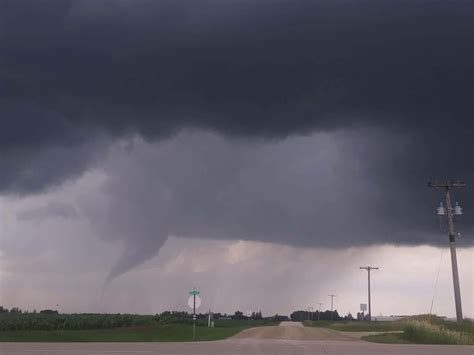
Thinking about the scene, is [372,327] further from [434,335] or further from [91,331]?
[91,331]

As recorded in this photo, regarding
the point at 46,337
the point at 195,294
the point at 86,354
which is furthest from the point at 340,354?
the point at 46,337

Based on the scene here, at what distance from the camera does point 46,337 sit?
41.2 m

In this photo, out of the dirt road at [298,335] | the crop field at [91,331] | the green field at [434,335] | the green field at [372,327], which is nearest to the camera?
the crop field at [91,331]

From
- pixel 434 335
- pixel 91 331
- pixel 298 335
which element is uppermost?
pixel 91 331

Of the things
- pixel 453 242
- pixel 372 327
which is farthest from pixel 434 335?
pixel 372 327

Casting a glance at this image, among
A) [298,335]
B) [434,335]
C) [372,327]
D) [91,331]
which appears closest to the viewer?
[434,335]

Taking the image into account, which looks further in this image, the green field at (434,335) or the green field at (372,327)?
the green field at (372,327)

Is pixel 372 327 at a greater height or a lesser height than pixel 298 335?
lesser

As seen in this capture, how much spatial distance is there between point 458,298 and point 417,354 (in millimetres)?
29557

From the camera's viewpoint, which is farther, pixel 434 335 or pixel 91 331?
pixel 91 331

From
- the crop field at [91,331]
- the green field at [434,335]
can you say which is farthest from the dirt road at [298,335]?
the green field at [434,335]

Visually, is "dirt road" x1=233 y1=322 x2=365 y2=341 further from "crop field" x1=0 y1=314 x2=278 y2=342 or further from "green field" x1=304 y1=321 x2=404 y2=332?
"green field" x1=304 y1=321 x2=404 y2=332

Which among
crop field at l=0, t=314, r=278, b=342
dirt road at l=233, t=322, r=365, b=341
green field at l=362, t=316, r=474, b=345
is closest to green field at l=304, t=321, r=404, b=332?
dirt road at l=233, t=322, r=365, b=341

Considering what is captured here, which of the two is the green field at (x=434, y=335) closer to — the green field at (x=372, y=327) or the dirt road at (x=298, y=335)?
the dirt road at (x=298, y=335)
